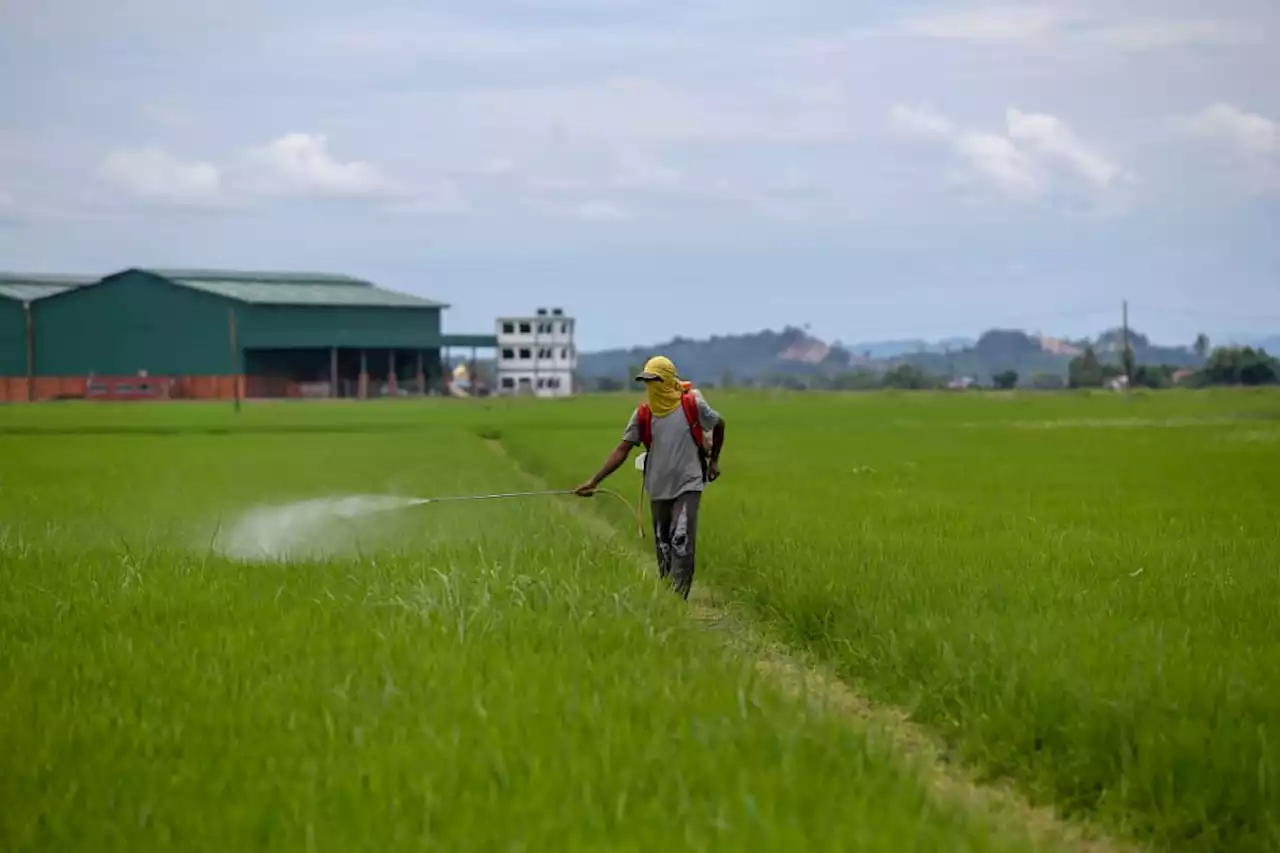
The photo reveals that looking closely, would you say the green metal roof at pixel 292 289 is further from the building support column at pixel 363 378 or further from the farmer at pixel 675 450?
the farmer at pixel 675 450

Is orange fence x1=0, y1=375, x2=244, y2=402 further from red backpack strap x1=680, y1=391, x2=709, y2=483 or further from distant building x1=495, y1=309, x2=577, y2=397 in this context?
red backpack strap x1=680, y1=391, x2=709, y2=483

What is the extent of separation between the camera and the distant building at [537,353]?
98125 millimetres

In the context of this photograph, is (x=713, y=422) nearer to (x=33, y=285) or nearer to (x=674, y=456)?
(x=674, y=456)

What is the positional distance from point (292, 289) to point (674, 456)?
2855 inches

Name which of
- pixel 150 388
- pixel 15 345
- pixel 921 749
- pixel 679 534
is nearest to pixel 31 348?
pixel 15 345

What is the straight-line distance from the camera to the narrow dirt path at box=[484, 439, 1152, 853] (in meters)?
5.08

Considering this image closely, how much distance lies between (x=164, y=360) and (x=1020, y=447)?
49.6 meters

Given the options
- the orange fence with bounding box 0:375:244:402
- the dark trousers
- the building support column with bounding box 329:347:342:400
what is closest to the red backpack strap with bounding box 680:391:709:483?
the dark trousers

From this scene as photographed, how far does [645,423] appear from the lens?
31.5 feet

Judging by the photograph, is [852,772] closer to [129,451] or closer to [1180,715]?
[1180,715]

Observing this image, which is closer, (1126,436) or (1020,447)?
(1020,447)

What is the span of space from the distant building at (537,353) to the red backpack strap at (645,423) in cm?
8802

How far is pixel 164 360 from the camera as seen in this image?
6775 centimetres

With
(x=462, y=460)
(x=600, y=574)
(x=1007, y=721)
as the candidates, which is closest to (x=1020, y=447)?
(x=462, y=460)
